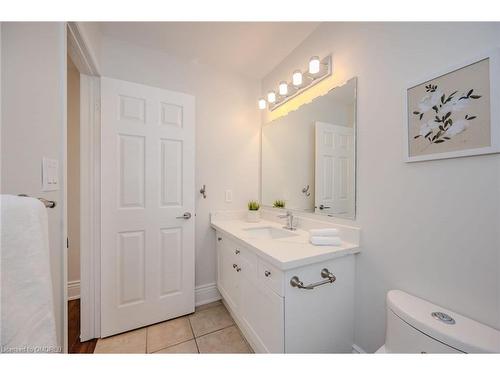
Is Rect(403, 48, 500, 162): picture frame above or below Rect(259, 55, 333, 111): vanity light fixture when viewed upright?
below

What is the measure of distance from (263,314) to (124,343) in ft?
3.48

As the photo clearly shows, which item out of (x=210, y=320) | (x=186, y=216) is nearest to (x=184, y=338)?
(x=210, y=320)

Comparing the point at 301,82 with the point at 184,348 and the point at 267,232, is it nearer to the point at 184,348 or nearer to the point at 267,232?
the point at 267,232

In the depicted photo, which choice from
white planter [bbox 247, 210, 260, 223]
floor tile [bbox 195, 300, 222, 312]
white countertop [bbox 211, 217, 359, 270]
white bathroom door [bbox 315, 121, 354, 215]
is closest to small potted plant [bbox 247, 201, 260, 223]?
white planter [bbox 247, 210, 260, 223]

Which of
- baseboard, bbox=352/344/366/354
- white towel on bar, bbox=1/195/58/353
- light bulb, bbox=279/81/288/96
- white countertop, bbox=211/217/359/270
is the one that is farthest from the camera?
light bulb, bbox=279/81/288/96

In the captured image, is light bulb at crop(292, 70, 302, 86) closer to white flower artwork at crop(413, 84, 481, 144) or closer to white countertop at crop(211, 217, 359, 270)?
white flower artwork at crop(413, 84, 481, 144)

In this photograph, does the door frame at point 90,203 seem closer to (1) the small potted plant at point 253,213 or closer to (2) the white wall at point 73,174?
(2) the white wall at point 73,174

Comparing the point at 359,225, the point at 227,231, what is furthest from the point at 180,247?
the point at 359,225

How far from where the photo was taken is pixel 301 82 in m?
1.49

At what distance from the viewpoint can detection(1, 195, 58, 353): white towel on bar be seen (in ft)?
1.41

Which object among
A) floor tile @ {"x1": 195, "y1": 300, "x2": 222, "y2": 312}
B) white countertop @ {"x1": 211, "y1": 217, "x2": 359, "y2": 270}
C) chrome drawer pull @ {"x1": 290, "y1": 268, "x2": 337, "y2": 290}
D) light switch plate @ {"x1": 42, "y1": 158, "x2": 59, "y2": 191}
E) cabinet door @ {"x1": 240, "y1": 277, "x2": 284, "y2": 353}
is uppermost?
light switch plate @ {"x1": 42, "y1": 158, "x2": 59, "y2": 191}

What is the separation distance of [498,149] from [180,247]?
184 centimetres

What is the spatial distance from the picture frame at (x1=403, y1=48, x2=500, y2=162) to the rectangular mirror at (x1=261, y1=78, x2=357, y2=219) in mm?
313

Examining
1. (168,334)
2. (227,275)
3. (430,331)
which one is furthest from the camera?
(227,275)
